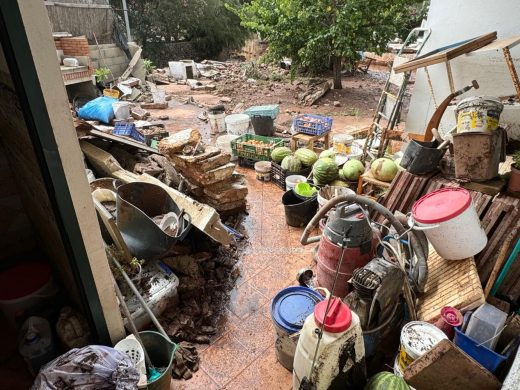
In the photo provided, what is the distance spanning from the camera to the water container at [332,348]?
210cm

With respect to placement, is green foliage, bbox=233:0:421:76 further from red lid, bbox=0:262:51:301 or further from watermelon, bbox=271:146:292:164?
red lid, bbox=0:262:51:301

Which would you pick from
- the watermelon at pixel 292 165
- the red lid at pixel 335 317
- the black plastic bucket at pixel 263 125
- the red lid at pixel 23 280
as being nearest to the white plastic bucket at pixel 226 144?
the black plastic bucket at pixel 263 125

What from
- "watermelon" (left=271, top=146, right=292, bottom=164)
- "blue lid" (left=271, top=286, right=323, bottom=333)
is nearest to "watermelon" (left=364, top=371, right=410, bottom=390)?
"blue lid" (left=271, top=286, right=323, bottom=333)

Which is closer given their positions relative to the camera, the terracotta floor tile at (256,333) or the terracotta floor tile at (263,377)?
the terracotta floor tile at (263,377)

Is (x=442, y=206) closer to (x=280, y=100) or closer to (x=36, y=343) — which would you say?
(x=36, y=343)

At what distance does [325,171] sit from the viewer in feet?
17.6

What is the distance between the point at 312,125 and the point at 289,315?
4915 millimetres

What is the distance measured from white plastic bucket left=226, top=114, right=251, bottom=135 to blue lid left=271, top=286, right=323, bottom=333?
17.8 ft

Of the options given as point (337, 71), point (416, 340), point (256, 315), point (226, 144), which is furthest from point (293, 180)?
point (337, 71)

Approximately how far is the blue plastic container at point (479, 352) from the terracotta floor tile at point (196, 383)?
6.95 ft

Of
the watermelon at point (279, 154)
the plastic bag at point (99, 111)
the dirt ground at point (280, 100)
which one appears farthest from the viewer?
the dirt ground at point (280, 100)

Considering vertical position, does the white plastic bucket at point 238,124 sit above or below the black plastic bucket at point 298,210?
above

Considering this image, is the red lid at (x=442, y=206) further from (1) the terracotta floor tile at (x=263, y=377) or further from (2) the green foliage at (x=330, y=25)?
(2) the green foliage at (x=330, y=25)

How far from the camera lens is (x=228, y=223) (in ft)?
17.4
